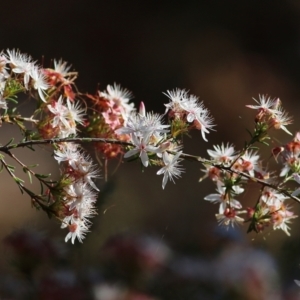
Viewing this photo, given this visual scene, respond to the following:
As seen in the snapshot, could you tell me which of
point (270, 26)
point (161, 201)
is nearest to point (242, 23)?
point (270, 26)

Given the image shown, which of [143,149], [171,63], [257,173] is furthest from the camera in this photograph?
[171,63]

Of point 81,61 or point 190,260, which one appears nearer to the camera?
point 190,260

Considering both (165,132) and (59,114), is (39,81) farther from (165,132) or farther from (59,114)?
(165,132)

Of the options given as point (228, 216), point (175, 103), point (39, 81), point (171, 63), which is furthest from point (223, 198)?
point (171, 63)

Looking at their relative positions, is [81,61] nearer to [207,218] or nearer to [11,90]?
[207,218]

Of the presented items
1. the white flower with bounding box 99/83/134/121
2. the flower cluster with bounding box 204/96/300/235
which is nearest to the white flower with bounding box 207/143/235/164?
the flower cluster with bounding box 204/96/300/235

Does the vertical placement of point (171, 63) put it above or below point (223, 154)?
above

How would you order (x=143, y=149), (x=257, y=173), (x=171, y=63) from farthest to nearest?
→ (x=171, y=63) < (x=257, y=173) < (x=143, y=149)

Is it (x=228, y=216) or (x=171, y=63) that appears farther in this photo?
(x=171, y=63)

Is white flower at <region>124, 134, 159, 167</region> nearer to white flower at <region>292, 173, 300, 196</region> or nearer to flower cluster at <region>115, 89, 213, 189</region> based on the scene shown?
flower cluster at <region>115, 89, 213, 189</region>

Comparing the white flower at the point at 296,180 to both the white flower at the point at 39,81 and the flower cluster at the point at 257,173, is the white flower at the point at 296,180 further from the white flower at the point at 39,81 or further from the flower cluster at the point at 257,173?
the white flower at the point at 39,81

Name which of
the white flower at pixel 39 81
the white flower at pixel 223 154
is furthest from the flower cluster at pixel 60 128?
the white flower at pixel 223 154
